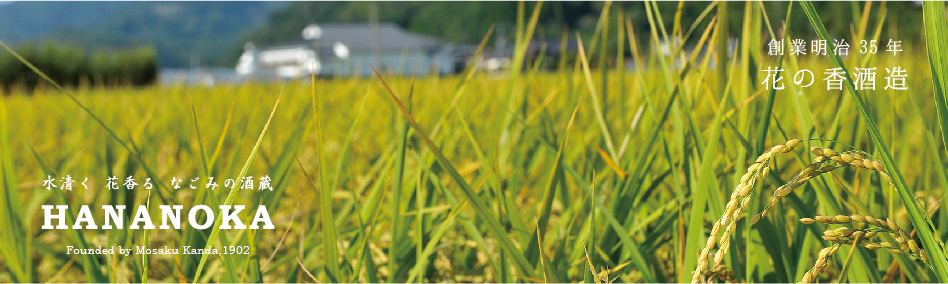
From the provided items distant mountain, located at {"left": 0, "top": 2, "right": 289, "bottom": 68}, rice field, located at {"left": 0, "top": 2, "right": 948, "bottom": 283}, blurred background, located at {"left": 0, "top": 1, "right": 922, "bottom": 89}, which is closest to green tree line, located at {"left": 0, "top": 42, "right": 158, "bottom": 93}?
blurred background, located at {"left": 0, "top": 1, "right": 922, "bottom": 89}

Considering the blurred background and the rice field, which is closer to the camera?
the rice field

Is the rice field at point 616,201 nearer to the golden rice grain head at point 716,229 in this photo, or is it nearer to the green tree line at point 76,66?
the golden rice grain head at point 716,229

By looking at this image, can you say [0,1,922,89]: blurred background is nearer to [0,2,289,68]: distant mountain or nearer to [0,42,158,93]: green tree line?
[0,42,158,93]: green tree line

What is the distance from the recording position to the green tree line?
9906 millimetres

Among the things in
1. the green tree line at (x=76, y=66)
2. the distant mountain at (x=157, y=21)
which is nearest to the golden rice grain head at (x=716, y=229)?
the green tree line at (x=76, y=66)

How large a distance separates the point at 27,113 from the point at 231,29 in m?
89.3

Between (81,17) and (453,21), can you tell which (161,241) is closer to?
(453,21)

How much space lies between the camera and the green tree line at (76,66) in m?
9.91

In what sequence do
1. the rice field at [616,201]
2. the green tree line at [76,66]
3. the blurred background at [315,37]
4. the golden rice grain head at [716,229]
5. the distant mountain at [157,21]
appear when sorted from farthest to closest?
the distant mountain at [157,21] < the green tree line at [76,66] < the blurred background at [315,37] < the rice field at [616,201] < the golden rice grain head at [716,229]

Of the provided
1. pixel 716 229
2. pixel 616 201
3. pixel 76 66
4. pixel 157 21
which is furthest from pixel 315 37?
pixel 157 21

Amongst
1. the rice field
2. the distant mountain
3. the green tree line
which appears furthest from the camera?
the distant mountain

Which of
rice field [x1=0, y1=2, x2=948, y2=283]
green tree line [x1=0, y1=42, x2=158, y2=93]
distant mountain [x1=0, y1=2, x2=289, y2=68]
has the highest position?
distant mountain [x1=0, y1=2, x2=289, y2=68]

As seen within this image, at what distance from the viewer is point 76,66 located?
11.5m

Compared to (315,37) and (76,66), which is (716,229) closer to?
(315,37)
